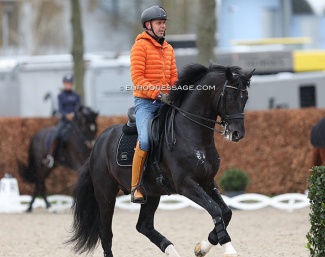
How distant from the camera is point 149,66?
390 inches

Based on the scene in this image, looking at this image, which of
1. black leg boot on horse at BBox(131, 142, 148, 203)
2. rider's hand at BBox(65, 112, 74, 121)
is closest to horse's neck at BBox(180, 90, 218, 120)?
black leg boot on horse at BBox(131, 142, 148, 203)

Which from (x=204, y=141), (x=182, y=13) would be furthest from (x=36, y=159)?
(x=182, y=13)

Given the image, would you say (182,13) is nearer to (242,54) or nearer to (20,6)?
(20,6)

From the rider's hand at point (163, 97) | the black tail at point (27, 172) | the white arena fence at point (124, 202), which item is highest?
the rider's hand at point (163, 97)

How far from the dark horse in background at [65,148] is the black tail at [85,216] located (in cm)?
637

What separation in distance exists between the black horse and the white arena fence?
6.60m

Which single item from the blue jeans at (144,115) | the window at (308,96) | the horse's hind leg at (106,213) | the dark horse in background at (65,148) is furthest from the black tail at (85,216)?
the window at (308,96)

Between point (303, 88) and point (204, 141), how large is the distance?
15946mm

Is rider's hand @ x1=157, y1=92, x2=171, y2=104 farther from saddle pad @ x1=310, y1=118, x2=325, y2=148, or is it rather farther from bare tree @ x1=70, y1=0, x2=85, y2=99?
bare tree @ x1=70, y1=0, x2=85, y2=99

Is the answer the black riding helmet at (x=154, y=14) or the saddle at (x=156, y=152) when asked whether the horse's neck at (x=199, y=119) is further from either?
the black riding helmet at (x=154, y=14)

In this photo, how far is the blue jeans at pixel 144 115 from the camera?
9859mm

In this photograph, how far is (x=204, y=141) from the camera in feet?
31.3

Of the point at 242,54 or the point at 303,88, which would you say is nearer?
the point at 303,88

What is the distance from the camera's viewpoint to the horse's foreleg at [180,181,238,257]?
29.0ft
